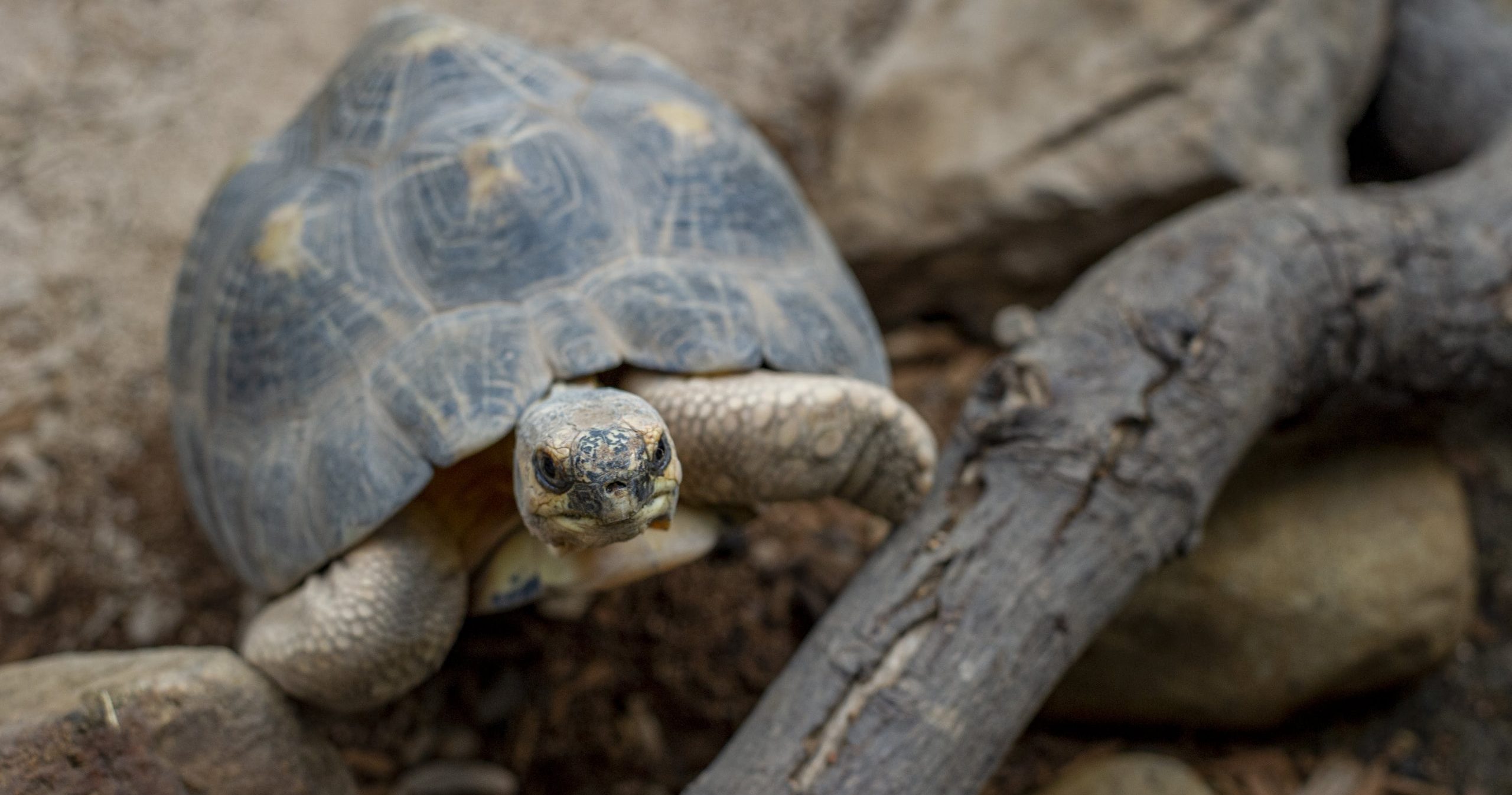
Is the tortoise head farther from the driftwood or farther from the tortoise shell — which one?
the driftwood

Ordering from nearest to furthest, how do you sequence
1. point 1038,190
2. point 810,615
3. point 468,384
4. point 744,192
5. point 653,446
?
point 653,446
point 468,384
point 744,192
point 810,615
point 1038,190

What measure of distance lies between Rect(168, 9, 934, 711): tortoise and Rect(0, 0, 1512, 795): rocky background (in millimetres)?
335

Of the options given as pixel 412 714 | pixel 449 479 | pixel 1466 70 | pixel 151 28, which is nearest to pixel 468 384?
pixel 449 479

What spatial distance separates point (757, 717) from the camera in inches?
74.3

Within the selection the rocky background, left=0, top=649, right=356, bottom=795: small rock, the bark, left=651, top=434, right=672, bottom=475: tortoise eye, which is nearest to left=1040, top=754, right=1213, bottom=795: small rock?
the rocky background

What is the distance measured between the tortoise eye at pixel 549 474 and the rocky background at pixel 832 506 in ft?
2.50

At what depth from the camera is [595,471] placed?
1.47m

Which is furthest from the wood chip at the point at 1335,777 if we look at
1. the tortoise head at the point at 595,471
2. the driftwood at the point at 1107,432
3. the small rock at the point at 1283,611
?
the tortoise head at the point at 595,471

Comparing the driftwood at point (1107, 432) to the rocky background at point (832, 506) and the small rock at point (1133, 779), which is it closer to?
the rocky background at point (832, 506)

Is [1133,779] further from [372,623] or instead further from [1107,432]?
[372,623]

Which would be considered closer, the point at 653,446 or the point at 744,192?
the point at 653,446

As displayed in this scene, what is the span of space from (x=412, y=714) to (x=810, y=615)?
1006mm

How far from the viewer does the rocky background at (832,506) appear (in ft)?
8.01

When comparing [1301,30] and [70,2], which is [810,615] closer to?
[1301,30]
